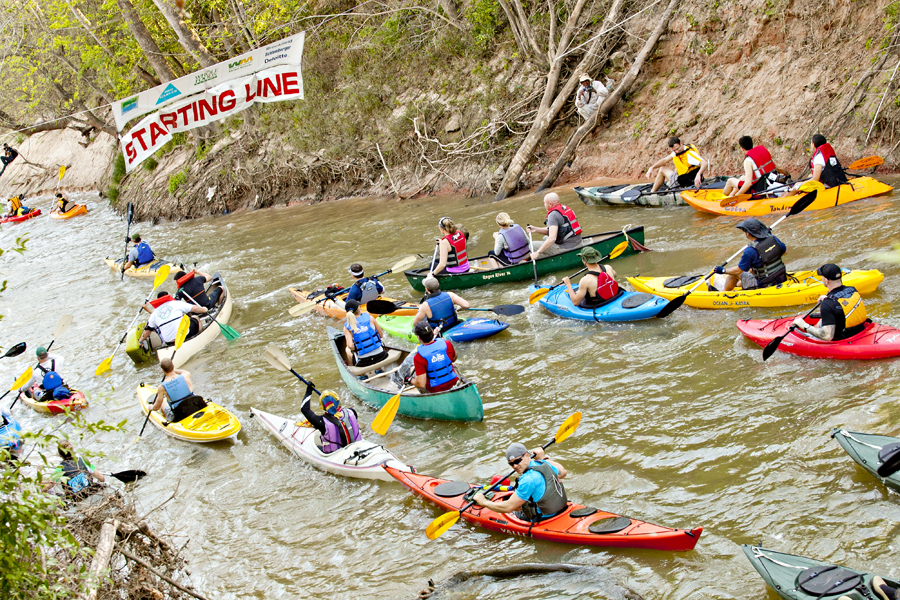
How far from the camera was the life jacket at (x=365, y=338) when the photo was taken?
31.4 feet

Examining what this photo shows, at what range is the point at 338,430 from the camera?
788 centimetres

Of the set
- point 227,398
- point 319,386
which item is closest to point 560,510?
point 319,386

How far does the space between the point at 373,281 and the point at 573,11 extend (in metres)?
10.7

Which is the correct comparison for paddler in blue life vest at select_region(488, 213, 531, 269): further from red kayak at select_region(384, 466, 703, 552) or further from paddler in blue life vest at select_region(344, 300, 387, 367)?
red kayak at select_region(384, 466, 703, 552)

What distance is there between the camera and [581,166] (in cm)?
1808

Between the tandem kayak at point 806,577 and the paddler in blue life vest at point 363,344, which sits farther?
the paddler in blue life vest at point 363,344

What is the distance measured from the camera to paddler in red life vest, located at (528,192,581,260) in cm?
1198

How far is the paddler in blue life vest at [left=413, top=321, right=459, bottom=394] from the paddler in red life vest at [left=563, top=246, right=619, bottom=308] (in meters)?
2.61

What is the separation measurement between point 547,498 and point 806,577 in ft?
6.77

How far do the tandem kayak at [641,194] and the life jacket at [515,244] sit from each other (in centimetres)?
380

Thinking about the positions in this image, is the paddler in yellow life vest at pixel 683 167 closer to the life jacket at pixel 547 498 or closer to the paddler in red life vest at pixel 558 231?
the paddler in red life vest at pixel 558 231

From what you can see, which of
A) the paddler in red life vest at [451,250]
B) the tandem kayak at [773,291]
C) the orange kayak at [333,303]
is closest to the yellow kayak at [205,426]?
the orange kayak at [333,303]

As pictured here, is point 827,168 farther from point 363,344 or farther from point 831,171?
point 363,344

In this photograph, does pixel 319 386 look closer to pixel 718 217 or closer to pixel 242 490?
pixel 242 490
